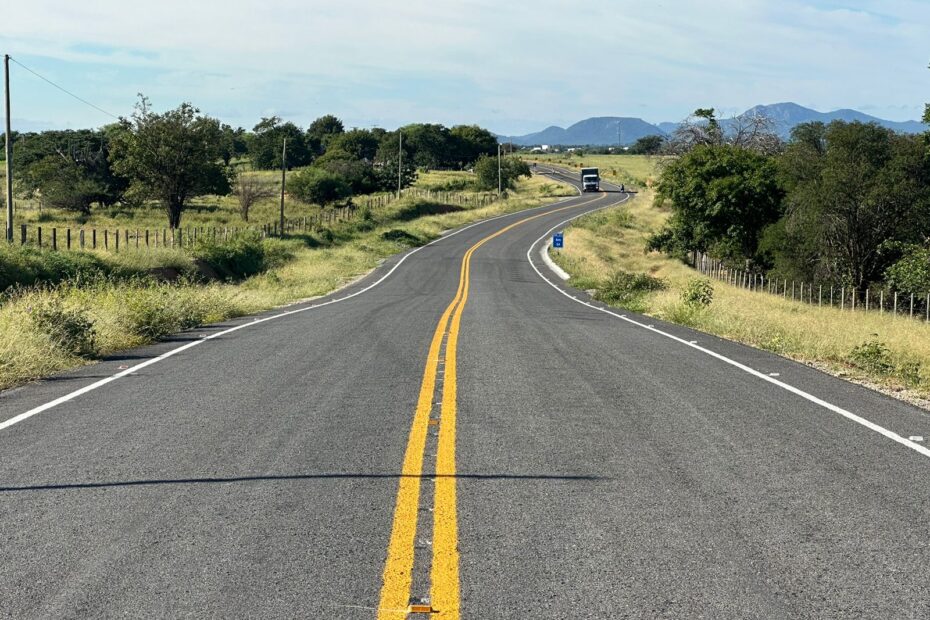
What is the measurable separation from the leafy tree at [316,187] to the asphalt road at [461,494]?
82.8m

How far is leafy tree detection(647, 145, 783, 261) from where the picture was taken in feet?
154

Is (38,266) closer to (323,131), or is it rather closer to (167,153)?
(167,153)

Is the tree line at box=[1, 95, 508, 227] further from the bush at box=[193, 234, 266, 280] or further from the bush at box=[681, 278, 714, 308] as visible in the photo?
the bush at box=[681, 278, 714, 308]

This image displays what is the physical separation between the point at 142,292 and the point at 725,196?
37.7 meters

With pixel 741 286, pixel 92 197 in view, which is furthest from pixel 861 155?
pixel 92 197

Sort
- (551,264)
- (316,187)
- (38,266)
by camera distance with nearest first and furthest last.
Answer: (38,266), (551,264), (316,187)

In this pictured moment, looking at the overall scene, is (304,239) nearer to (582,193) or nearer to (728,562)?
(728,562)

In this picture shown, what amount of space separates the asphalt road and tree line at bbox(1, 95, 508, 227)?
45895 millimetres

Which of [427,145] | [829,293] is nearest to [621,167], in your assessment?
[427,145]

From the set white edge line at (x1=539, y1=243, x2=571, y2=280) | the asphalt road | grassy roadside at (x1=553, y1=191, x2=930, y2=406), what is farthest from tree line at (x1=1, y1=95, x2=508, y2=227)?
the asphalt road

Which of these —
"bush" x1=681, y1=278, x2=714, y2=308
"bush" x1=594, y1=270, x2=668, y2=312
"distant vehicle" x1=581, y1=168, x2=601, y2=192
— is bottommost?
"bush" x1=594, y1=270, x2=668, y2=312

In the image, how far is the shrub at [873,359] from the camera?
11.2m

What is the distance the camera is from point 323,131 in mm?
170625

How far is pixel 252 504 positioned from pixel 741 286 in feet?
134
